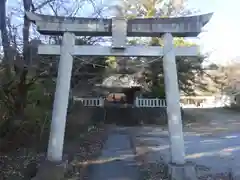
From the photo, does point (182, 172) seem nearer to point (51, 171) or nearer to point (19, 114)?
point (51, 171)

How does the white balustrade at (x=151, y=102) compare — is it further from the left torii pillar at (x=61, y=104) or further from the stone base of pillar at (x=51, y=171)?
the stone base of pillar at (x=51, y=171)

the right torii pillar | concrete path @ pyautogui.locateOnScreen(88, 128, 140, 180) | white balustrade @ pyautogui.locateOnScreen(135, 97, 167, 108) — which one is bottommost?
concrete path @ pyautogui.locateOnScreen(88, 128, 140, 180)

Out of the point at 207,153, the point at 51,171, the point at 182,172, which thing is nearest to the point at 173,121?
the point at 182,172

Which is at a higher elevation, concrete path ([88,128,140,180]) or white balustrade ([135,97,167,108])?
white balustrade ([135,97,167,108])

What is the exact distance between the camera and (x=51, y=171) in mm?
5855

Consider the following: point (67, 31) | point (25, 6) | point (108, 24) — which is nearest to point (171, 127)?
point (108, 24)

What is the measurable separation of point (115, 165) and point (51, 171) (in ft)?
6.60

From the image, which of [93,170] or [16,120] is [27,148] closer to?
[16,120]

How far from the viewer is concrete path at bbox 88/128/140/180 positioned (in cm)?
639

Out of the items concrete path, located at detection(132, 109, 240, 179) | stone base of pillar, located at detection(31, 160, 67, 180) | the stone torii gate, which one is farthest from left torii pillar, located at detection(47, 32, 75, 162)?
concrete path, located at detection(132, 109, 240, 179)

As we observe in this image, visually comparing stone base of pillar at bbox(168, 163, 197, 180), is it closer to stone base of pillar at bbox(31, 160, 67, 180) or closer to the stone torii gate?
the stone torii gate

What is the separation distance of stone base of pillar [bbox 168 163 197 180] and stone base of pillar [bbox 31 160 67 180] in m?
2.19

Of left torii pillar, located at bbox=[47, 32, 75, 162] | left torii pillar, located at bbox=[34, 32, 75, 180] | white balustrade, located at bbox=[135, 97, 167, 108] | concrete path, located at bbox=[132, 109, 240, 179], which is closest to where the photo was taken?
left torii pillar, located at bbox=[34, 32, 75, 180]

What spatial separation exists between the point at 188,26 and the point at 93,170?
12.9 ft
